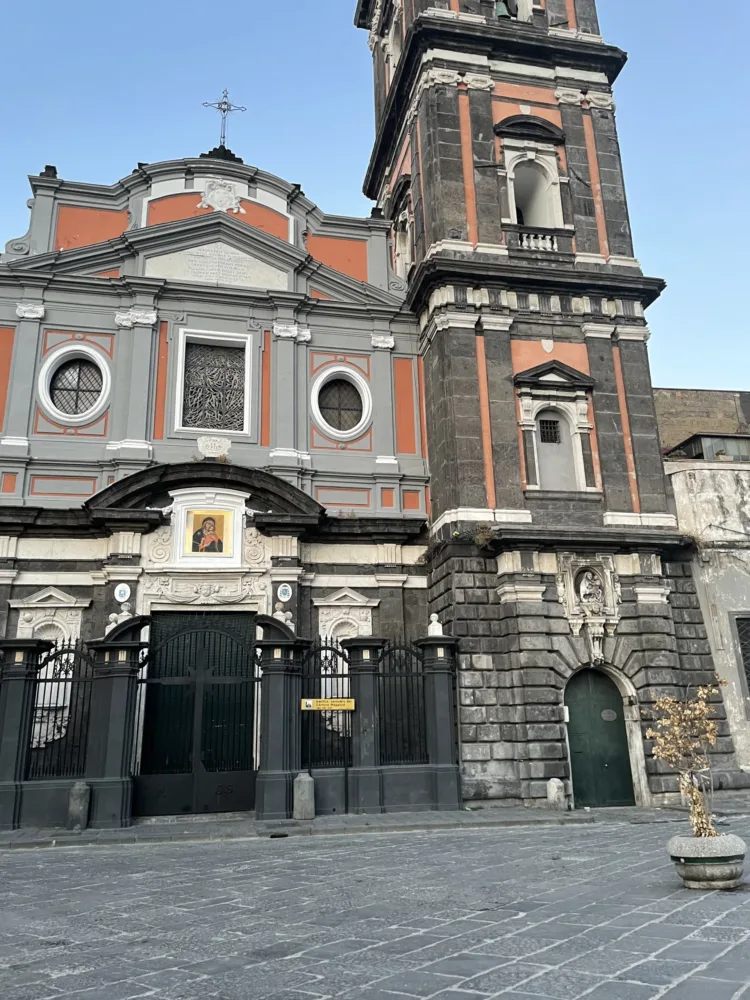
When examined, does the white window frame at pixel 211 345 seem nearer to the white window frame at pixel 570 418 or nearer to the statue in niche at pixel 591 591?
the white window frame at pixel 570 418

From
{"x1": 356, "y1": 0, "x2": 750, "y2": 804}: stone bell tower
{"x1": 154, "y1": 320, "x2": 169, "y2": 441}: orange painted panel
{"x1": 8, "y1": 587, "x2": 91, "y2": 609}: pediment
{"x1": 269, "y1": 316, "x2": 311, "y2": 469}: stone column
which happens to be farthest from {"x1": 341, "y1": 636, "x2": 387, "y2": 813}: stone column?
{"x1": 154, "y1": 320, "x2": 169, "y2": 441}: orange painted panel

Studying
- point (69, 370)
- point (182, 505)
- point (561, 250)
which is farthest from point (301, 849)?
point (561, 250)

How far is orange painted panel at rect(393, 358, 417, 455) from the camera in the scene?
18.9 meters

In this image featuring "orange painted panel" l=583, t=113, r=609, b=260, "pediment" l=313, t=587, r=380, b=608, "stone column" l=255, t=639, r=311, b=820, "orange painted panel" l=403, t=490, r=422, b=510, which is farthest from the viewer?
"orange painted panel" l=583, t=113, r=609, b=260

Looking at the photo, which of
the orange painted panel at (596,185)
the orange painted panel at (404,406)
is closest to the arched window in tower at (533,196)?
the orange painted panel at (596,185)

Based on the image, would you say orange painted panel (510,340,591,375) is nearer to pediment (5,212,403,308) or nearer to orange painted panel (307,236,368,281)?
pediment (5,212,403,308)

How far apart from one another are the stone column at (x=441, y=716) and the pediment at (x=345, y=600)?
2.23 meters

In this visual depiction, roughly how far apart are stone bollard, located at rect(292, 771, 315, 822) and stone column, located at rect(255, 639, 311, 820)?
0.17 metres

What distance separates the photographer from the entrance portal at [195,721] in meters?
14.2

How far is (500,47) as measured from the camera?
65.9 feet

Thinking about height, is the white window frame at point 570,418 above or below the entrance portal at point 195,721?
above

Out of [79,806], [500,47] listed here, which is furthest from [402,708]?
[500,47]

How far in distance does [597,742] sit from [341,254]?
41.8 feet

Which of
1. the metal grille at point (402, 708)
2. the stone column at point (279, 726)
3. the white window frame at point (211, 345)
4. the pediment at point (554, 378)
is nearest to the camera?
the stone column at point (279, 726)
